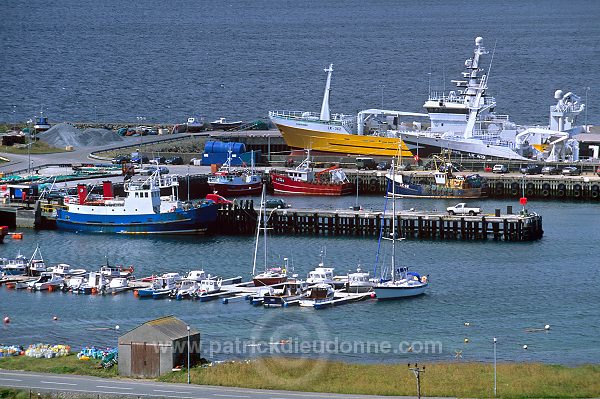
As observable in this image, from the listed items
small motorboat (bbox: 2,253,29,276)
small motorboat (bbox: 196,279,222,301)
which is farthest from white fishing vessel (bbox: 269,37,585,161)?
small motorboat (bbox: 196,279,222,301)

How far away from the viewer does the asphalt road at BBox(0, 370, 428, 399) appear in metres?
42.6

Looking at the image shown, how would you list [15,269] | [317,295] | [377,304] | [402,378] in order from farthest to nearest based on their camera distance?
[15,269] < [377,304] < [317,295] < [402,378]

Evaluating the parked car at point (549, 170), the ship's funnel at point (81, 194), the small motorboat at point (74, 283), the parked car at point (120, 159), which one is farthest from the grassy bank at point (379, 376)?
the parked car at point (120, 159)

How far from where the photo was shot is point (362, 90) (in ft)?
539

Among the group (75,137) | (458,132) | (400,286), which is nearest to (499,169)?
(458,132)

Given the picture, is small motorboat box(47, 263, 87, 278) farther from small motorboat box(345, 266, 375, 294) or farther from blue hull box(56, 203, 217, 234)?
blue hull box(56, 203, 217, 234)

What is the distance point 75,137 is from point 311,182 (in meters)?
20.8

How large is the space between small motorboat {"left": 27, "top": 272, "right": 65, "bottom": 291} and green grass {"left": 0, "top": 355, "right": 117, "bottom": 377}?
554 inches

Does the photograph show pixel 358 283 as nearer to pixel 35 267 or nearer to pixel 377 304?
pixel 377 304

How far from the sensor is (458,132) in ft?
333

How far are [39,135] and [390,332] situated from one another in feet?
182

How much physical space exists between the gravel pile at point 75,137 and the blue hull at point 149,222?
24003 millimetres

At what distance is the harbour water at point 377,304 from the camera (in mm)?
53844

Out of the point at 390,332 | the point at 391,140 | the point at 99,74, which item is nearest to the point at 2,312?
the point at 390,332
